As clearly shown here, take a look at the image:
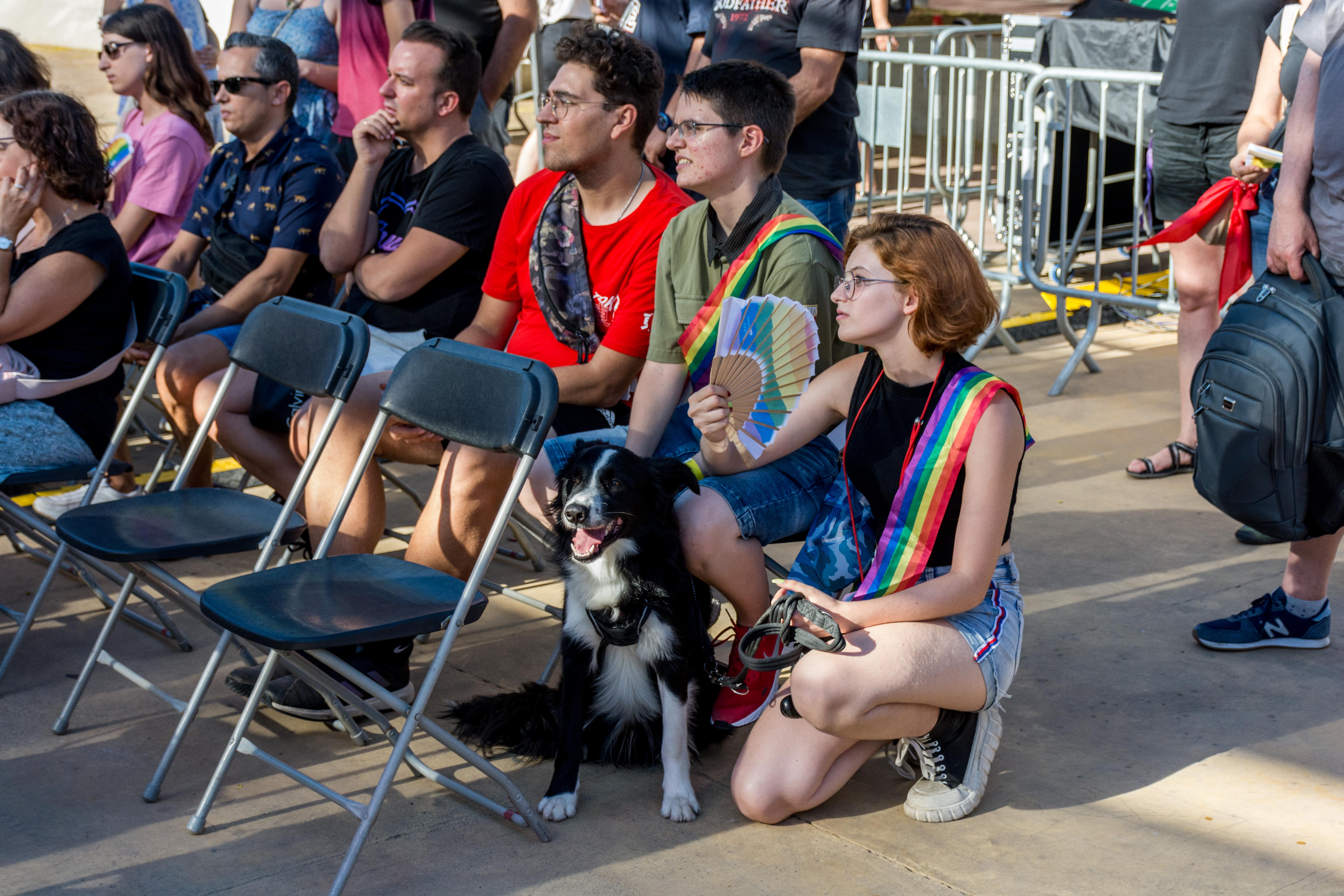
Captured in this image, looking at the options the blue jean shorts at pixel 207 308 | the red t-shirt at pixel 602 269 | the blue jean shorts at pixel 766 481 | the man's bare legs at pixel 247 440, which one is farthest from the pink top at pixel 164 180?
the blue jean shorts at pixel 766 481

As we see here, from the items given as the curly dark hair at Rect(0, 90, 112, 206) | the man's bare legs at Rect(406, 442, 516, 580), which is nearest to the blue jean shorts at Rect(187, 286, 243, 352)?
the curly dark hair at Rect(0, 90, 112, 206)

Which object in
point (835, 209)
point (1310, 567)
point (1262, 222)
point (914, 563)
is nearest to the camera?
point (914, 563)

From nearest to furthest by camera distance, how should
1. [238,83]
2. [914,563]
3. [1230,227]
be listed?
[914,563] → [1230,227] → [238,83]

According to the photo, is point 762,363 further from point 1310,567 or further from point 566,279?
point 1310,567

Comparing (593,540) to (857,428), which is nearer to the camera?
(593,540)

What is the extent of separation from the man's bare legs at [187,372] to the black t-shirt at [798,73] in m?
2.13

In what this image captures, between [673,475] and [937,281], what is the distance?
732mm

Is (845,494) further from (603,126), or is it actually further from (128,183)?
(128,183)

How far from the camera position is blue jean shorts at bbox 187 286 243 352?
4445mm

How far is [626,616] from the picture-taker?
2.87m

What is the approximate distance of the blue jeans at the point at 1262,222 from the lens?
3.72 m

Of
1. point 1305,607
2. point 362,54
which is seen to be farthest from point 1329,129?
point 362,54

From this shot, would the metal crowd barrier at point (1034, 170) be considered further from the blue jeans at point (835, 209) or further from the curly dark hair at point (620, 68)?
the curly dark hair at point (620, 68)

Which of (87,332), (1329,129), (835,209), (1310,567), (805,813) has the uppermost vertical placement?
(1329,129)
